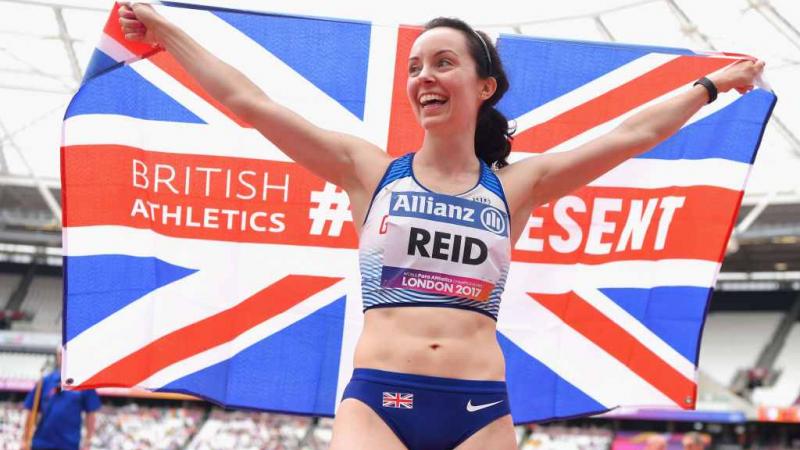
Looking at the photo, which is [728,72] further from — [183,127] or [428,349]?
[183,127]

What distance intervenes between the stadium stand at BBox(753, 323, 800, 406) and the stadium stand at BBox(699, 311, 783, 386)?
0.72 m

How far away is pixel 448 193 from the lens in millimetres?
2975

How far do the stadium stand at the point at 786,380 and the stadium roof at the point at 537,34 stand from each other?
3383 mm

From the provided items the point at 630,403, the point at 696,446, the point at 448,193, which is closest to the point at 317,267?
the point at 630,403

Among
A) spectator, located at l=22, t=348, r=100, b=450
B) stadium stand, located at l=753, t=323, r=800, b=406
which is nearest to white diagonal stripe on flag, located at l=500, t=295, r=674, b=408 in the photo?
spectator, located at l=22, t=348, r=100, b=450

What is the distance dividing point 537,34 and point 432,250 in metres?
16.4

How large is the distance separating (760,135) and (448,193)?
2329 millimetres

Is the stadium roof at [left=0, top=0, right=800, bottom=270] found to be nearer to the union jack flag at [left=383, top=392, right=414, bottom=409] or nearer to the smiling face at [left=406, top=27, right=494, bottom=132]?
the smiling face at [left=406, top=27, right=494, bottom=132]

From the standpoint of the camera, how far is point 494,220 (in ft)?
9.77

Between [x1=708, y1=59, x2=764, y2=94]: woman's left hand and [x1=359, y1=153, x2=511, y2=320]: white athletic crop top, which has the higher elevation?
[x1=708, y1=59, x2=764, y2=94]: woman's left hand

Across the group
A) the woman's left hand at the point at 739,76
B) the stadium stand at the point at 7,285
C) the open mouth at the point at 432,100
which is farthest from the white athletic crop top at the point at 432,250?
the stadium stand at the point at 7,285

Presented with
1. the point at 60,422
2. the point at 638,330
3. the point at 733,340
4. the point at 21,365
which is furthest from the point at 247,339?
the point at 733,340

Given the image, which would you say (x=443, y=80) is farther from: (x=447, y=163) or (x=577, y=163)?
(x=577, y=163)

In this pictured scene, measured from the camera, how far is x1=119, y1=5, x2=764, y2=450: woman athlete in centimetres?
281
